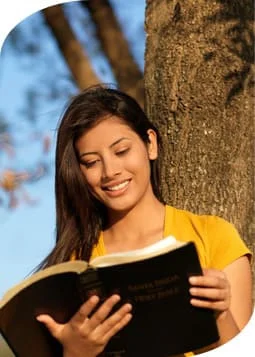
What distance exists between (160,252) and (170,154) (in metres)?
0.23

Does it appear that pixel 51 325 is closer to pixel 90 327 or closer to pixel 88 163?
pixel 90 327

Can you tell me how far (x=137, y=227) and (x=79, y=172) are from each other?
0.12 meters

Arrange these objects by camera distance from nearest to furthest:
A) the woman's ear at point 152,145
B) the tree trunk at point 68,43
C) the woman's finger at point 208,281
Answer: the woman's finger at point 208,281
the woman's ear at point 152,145
the tree trunk at point 68,43

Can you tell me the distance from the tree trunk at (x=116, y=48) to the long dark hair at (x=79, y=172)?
2.5 inches

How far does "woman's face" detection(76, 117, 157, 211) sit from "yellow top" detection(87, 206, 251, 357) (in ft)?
0.21

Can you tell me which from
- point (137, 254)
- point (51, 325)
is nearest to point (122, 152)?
point (137, 254)

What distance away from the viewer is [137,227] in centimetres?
137

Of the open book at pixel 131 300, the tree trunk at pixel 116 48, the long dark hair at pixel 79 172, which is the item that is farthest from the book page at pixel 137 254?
the tree trunk at pixel 116 48

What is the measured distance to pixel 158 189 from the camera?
139cm

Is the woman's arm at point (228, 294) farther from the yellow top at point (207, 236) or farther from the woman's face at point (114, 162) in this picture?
the woman's face at point (114, 162)

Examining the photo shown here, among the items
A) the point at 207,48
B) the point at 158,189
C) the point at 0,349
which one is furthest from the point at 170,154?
the point at 0,349

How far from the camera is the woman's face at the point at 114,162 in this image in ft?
4.38

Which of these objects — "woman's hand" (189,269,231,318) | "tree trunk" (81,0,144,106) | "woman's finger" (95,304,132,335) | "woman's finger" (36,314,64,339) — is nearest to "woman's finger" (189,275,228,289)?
"woman's hand" (189,269,231,318)

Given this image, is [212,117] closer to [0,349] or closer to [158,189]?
[158,189]
